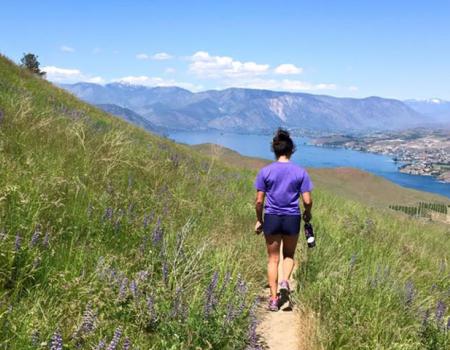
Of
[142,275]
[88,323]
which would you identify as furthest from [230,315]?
[88,323]

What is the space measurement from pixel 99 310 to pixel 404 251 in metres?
6.98

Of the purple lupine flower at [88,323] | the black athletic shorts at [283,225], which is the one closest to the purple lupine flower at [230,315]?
the purple lupine flower at [88,323]

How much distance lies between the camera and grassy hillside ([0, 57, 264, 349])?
11.0 ft

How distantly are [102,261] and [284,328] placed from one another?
2.22 m

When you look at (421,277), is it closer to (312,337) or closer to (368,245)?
(368,245)

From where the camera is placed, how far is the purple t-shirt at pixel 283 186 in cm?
595

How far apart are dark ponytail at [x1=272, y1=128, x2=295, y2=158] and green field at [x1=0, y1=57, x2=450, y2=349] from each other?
4.88 feet

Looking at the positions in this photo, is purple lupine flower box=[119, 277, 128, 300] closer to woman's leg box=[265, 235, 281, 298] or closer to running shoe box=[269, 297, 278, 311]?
running shoe box=[269, 297, 278, 311]

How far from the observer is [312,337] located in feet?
14.5

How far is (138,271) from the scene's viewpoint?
450cm

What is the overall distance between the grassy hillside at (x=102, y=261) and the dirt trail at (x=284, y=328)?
1.06 feet

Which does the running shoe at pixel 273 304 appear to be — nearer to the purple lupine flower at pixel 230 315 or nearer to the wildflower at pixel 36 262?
the purple lupine flower at pixel 230 315

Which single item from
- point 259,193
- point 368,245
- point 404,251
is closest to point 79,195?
point 259,193

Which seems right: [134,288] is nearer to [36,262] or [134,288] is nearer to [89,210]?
[36,262]
